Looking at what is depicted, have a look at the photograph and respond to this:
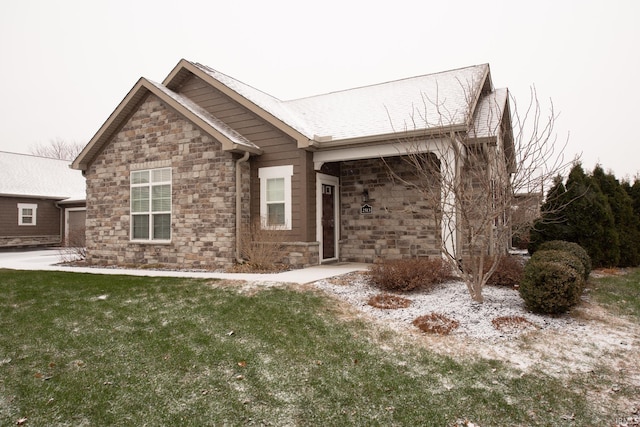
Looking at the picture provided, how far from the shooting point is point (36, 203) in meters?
22.3

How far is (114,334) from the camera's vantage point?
5.46m

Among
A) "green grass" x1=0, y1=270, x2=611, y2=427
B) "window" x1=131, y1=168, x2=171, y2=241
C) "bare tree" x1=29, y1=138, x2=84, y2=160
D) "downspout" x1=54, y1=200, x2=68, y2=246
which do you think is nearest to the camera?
"green grass" x1=0, y1=270, x2=611, y2=427

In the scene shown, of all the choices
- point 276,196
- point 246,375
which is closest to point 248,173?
point 276,196

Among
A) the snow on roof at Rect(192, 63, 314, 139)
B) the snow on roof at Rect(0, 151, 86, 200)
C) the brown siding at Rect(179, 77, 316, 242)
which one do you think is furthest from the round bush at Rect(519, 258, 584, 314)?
the snow on roof at Rect(0, 151, 86, 200)

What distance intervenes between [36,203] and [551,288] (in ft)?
81.4

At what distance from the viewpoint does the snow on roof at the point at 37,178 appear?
2184cm

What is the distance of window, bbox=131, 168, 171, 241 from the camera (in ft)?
37.6

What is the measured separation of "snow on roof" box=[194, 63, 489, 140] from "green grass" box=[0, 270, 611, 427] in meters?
5.51

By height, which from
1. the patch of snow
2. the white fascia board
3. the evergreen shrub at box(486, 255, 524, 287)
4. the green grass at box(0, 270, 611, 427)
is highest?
the white fascia board

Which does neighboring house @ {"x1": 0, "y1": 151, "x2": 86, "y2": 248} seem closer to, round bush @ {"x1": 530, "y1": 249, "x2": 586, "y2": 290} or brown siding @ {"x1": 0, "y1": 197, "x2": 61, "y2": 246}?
brown siding @ {"x1": 0, "y1": 197, "x2": 61, "y2": 246}

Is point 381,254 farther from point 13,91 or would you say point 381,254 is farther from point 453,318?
point 13,91

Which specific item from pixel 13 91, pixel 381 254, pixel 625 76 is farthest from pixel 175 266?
pixel 13 91

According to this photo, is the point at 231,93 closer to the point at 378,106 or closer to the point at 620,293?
the point at 378,106

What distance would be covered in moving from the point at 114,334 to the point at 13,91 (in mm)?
47214
